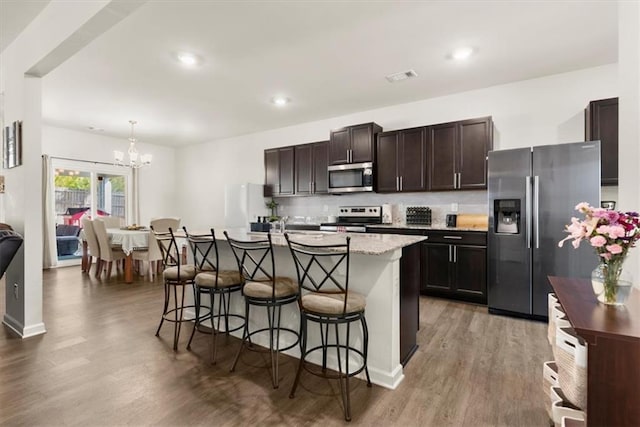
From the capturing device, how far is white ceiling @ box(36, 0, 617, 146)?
261cm

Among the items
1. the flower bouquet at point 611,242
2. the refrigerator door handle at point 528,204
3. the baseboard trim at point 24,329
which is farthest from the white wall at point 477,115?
the baseboard trim at point 24,329

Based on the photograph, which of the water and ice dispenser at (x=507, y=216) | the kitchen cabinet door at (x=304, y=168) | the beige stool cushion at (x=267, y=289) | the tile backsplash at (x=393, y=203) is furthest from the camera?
the kitchen cabinet door at (x=304, y=168)

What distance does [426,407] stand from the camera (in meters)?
1.88

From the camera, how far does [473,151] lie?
4.04 metres

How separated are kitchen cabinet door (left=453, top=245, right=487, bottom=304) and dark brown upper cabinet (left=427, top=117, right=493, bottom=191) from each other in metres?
0.85

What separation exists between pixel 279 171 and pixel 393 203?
225 cm

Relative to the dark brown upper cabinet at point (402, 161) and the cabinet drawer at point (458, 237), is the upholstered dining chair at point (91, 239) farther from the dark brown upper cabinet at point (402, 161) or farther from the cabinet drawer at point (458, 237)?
the cabinet drawer at point (458, 237)

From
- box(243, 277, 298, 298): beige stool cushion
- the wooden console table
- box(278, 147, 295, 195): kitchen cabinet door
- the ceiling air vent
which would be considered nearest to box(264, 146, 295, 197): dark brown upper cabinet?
box(278, 147, 295, 195): kitchen cabinet door

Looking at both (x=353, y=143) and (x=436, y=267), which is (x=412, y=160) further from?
(x=436, y=267)

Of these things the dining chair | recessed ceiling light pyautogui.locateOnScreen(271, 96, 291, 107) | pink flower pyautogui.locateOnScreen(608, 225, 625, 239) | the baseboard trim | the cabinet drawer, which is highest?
recessed ceiling light pyautogui.locateOnScreen(271, 96, 291, 107)

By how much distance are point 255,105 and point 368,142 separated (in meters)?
1.87

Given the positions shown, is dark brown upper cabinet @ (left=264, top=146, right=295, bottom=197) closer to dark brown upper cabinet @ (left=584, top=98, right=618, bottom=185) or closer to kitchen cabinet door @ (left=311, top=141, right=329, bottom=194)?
kitchen cabinet door @ (left=311, top=141, right=329, bottom=194)

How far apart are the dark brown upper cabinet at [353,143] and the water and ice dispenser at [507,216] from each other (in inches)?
75.6

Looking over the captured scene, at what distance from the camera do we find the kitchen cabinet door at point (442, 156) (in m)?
4.18
